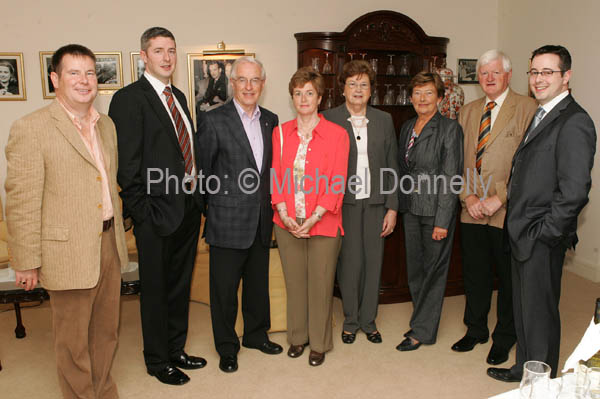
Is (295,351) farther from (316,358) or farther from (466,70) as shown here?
(466,70)

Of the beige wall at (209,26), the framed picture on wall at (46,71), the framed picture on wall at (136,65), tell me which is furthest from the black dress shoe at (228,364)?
the framed picture on wall at (46,71)

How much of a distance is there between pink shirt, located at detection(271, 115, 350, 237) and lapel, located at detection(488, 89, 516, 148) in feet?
3.11

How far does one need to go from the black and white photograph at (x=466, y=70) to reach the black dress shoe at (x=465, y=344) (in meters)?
3.79

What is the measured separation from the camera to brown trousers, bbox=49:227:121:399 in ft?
7.84

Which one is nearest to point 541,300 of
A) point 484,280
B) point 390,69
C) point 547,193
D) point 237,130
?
point 547,193

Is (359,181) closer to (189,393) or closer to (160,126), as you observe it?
(160,126)

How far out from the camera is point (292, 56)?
5617 mm

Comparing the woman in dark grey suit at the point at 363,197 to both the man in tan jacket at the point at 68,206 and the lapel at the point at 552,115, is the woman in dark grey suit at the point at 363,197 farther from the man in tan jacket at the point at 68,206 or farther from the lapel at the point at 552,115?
the man in tan jacket at the point at 68,206

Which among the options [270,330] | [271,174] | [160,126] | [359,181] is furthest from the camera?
[270,330]

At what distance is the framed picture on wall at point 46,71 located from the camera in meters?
5.03

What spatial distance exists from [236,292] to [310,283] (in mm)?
496

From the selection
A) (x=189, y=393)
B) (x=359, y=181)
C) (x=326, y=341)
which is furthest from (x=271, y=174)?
(x=189, y=393)

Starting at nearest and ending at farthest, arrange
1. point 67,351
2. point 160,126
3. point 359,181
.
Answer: point 67,351 < point 160,126 < point 359,181

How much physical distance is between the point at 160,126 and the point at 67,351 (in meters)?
1.28
